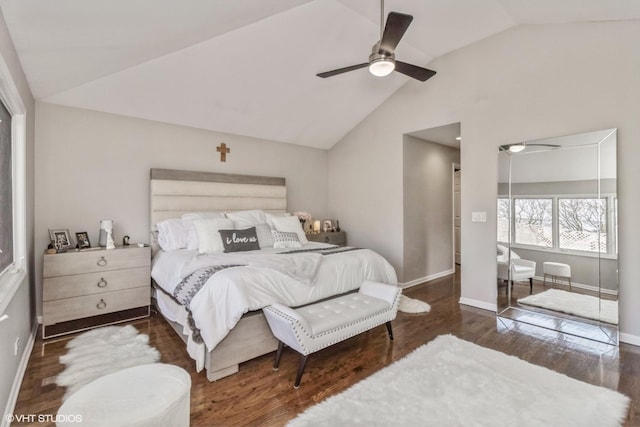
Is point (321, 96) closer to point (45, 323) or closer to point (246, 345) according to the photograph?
point (246, 345)

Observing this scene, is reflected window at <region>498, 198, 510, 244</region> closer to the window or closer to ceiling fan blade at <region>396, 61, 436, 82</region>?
ceiling fan blade at <region>396, 61, 436, 82</region>

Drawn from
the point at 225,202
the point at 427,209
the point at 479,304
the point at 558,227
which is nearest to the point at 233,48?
the point at 225,202

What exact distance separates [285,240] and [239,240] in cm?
57

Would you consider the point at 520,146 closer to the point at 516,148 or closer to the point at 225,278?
the point at 516,148

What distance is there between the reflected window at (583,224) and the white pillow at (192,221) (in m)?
3.86

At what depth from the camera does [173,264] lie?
9.87 ft

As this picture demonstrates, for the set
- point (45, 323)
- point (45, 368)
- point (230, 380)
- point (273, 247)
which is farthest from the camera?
point (273, 247)

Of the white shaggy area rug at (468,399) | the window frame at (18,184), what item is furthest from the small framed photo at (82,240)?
the white shaggy area rug at (468,399)

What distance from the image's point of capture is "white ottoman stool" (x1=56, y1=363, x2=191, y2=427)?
109 cm

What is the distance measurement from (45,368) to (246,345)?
1.53 metres

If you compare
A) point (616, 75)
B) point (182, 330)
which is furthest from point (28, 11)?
point (616, 75)

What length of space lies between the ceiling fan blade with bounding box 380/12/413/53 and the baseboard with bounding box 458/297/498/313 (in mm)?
3065

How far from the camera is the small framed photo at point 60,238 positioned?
3.13 metres

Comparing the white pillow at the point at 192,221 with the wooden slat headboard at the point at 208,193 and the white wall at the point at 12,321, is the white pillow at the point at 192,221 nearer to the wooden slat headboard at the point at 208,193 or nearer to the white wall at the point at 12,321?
the wooden slat headboard at the point at 208,193
